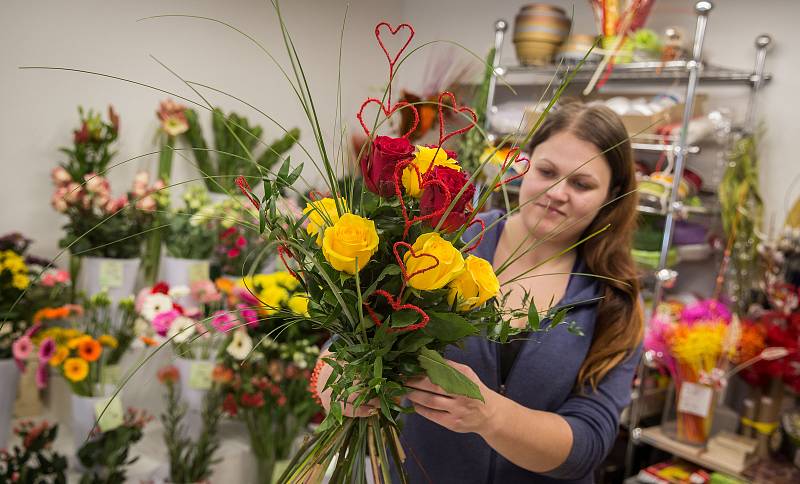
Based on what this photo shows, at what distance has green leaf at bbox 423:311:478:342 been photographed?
31.9 inches

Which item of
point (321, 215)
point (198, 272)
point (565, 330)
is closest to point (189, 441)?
point (198, 272)

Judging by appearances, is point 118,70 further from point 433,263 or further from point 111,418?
point 433,263

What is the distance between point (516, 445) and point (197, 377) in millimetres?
1337

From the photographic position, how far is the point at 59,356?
191 cm

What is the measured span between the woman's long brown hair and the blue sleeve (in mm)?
23

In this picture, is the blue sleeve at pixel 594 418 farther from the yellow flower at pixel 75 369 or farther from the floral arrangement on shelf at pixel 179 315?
the yellow flower at pixel 75 369

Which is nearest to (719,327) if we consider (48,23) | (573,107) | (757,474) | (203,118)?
(757,474)

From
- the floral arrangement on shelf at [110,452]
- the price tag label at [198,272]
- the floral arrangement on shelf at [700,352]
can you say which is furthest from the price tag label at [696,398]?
the floral arrangement on shelf at [110,452]

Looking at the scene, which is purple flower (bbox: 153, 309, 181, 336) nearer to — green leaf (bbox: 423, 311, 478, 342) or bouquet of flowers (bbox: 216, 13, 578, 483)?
bouquet of flowers (bbox: 216, 13, 578, 483)

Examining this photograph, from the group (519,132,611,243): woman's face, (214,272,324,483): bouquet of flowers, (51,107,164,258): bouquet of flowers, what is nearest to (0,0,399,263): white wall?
(51,107,164,258): bouquet of flowers

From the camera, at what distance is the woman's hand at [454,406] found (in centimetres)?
92

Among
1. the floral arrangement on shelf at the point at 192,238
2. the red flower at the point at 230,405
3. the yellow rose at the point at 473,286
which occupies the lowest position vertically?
the red flower at the point at 230,405

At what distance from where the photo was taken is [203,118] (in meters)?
3.12

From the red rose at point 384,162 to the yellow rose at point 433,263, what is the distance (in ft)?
0.26
